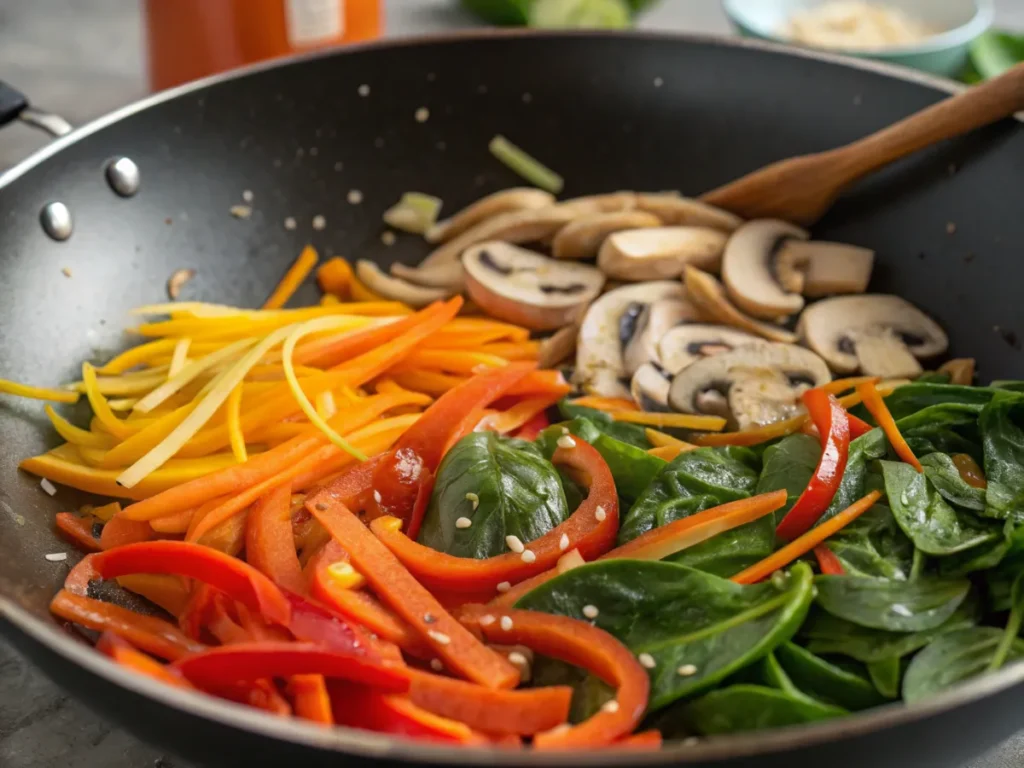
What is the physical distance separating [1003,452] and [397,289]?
57.8 inches

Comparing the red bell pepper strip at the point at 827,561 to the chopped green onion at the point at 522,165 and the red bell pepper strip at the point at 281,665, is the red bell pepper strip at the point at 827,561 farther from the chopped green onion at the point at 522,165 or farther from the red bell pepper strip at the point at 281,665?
the chopped green onion at the point at 522,165

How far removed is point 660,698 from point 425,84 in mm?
1897

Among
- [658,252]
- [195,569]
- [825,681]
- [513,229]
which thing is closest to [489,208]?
[513,229]

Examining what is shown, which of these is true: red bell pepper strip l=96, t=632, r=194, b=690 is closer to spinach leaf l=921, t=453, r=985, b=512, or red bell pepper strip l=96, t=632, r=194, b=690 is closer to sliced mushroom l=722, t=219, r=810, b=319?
spinach leaf l=921, t=453, r=985, b=512

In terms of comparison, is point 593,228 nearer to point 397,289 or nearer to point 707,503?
point 397,289

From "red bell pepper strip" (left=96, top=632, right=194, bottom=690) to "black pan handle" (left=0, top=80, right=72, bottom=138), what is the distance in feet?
4.21

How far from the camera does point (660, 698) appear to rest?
1.40 m

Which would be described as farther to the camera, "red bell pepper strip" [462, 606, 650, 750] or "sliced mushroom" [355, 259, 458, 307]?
"sliced mushroom" [355, 259, 458, 307]

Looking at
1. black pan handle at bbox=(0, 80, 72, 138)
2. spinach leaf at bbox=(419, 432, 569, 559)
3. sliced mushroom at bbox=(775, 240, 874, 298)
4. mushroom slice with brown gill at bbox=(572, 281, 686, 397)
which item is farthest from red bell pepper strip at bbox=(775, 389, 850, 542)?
black pan handle at bbox=(0, 80, 72, 138)

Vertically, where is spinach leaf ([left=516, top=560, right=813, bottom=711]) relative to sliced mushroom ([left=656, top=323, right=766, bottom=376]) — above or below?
below

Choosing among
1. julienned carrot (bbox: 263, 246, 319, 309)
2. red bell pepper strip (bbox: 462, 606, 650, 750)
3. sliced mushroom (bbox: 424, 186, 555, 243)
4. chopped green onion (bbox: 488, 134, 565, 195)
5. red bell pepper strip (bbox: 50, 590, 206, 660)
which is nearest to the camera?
red bell pepper strip (bbox: 462, 606, 650, 750)

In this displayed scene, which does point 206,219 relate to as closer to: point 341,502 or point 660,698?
point 341,502

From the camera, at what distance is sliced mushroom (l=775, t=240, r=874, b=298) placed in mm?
2459

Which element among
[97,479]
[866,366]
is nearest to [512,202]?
[866,366]
